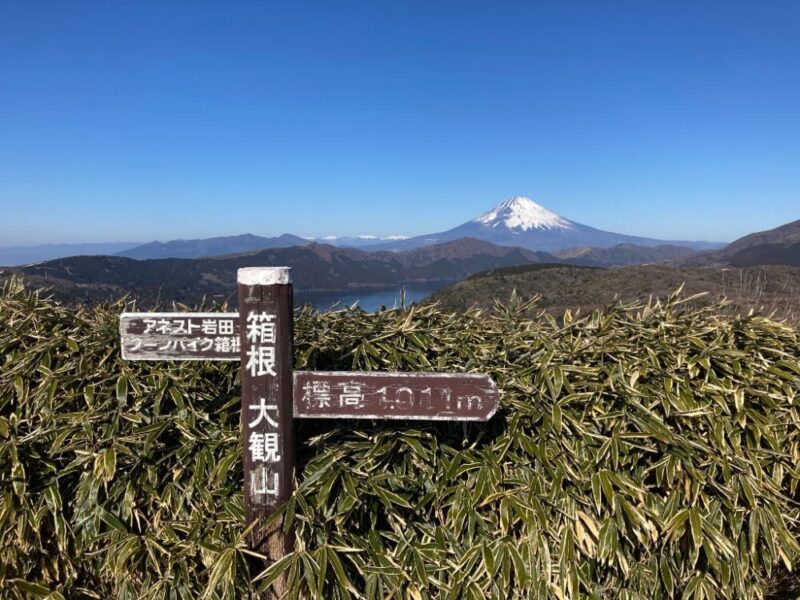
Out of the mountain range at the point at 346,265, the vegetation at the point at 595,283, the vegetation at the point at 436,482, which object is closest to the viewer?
the vegetation at the point at 436,482

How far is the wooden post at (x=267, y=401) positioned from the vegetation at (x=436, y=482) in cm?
12

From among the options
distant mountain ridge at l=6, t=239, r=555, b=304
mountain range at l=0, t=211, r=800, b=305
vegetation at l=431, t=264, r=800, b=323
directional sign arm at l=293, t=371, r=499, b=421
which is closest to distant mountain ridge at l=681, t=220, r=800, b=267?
mountain range at l=0, t=211, r=800, b=305

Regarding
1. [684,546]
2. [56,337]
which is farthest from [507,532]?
[56,337]

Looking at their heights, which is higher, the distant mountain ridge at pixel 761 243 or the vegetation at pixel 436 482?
the distant mountain ridge at pixel 761 243

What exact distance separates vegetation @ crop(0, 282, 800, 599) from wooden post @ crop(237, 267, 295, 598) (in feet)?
0.40

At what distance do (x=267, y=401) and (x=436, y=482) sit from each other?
42.2 inches

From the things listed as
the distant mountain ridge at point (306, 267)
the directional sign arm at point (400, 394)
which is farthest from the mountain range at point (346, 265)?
the directional sign arm at point (400, 394)

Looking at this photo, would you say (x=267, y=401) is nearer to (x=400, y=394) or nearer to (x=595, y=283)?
(x=400, y=394)

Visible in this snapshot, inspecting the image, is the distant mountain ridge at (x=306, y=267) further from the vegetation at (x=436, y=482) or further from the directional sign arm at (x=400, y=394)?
the directional sign arm at (x=400, y=394)

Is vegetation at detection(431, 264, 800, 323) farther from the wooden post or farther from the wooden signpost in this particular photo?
the wooden post

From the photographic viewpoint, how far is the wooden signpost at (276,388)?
2451 millimetres

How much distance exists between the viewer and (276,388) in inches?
97.8

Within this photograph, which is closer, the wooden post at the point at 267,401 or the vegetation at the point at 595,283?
the wooden post at the point at 267,401

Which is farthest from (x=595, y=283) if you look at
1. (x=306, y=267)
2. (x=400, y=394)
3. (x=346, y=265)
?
(x=346, y=265)
